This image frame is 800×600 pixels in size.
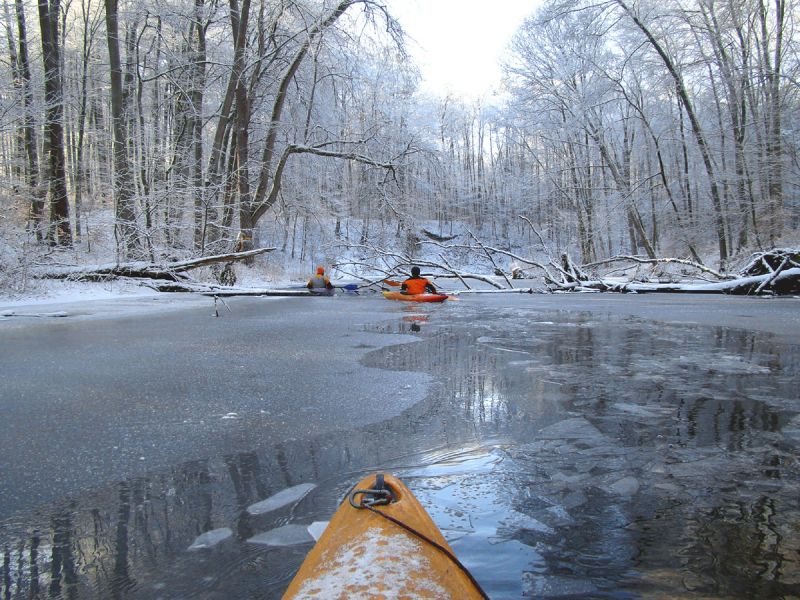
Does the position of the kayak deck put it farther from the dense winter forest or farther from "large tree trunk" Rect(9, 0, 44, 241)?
"large tree trunk" Rect(9, 0, 44, 241)

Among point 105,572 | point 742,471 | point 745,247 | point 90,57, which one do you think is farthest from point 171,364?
point 90,57

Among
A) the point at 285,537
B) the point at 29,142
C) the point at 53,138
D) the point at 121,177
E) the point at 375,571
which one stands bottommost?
the point at 285,537

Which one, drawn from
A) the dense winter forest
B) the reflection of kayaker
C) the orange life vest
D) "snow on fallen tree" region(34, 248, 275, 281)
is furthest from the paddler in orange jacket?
"snow on fallen tree" region(34, 248, 275, 281)

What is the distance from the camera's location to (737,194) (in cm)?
1769

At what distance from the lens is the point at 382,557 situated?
1240 mm

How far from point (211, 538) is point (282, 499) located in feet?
1.06

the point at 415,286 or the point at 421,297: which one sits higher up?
the point at 415,286

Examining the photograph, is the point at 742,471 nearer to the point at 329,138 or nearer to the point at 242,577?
the point at 242,577

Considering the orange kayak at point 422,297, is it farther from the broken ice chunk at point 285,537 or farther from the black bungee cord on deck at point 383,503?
the black bungee cord on deck at point 383,503

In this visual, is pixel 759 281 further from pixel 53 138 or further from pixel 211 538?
pixel 53 138

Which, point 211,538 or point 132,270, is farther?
point 132,270

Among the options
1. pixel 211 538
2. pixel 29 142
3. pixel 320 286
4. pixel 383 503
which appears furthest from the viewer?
pixel 320 286

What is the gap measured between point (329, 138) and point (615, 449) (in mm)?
16883

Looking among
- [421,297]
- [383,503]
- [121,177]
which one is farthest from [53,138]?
[383,503]
